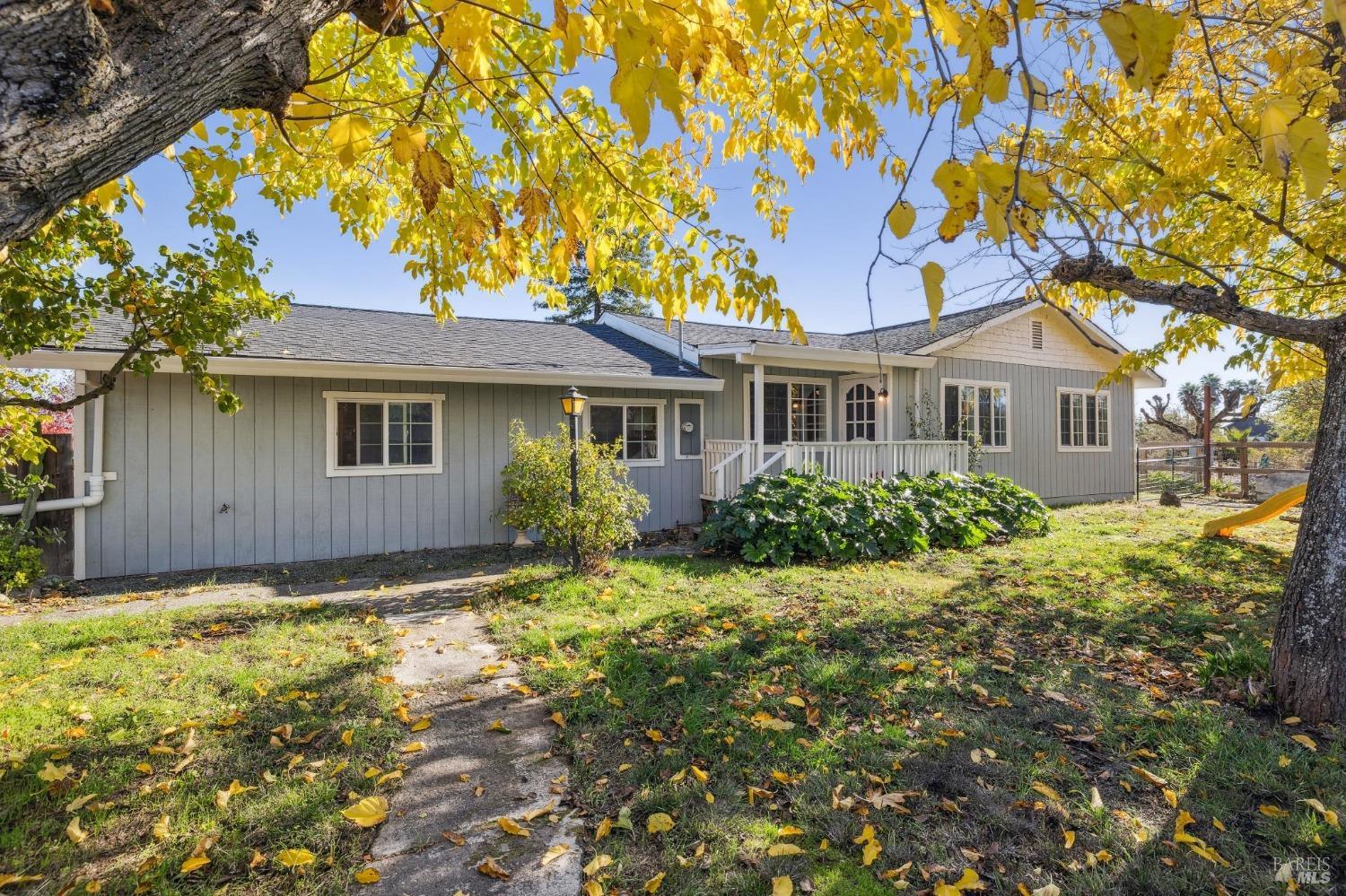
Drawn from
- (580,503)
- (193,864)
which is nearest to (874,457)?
(580,503)

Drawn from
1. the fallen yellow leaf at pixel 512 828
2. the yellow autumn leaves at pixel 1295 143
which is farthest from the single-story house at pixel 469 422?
the fallen yellow leaf at pixel 512 828

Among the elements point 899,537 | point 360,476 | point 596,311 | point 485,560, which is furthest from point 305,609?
point 596,311

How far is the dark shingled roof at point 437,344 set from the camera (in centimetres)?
739

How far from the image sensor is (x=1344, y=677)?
311 cm

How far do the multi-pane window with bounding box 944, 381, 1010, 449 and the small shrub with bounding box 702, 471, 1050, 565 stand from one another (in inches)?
110

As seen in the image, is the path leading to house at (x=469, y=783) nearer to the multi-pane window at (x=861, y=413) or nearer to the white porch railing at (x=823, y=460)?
the white porch railing at (x=823, y=460)

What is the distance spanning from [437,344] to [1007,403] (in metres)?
11.1

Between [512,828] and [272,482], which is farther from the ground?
[272,482]

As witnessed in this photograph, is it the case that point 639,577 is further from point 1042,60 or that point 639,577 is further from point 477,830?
point 1042,60

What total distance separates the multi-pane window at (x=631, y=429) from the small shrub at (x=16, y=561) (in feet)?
20.3

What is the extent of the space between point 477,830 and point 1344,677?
13.9 feet

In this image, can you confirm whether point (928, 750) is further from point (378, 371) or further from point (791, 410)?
point (791, 410)

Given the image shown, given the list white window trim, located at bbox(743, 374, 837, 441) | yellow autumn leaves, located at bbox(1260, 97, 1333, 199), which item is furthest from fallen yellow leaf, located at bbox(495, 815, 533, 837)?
white window trim, located at bbox(743, 374, 837, 441)

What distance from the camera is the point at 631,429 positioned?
9781 mm
